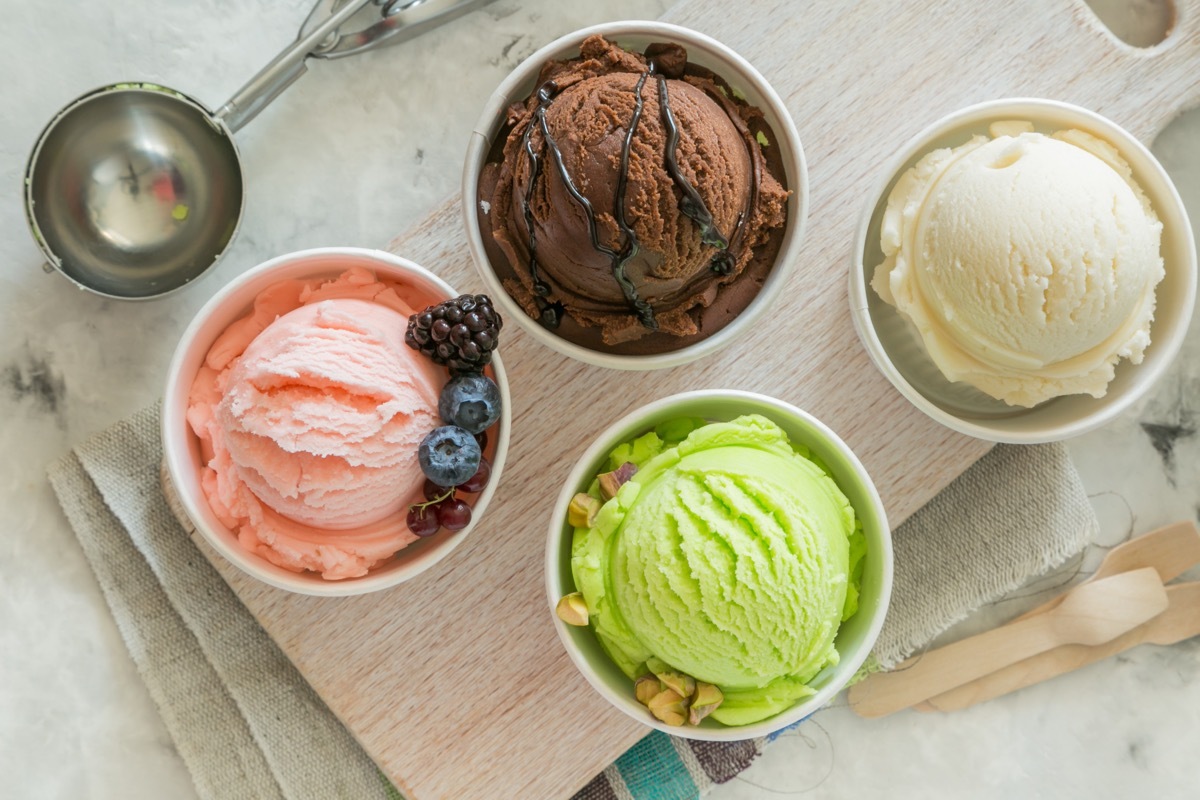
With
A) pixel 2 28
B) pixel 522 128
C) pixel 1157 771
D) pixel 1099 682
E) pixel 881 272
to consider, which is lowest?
pixel 1157 771

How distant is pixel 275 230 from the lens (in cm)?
195

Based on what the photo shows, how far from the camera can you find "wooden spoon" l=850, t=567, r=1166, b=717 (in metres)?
1.94

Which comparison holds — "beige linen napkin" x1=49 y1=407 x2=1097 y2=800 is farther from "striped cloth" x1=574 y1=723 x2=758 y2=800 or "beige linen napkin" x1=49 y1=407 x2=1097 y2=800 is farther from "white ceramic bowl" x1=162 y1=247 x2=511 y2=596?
"white ceramic bowl" x1=162 y1=247 x2=511 y2=596

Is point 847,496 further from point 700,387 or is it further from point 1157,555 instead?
point 1157,555

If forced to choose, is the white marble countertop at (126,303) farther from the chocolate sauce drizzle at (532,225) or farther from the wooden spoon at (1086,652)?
the chocolate sauce drizzle at (532,225)

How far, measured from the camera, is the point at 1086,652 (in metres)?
1.99

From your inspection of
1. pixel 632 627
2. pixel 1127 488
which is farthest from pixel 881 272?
pixel 1127 488

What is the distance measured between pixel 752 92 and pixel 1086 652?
1.37 m

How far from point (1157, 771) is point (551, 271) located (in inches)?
68.7

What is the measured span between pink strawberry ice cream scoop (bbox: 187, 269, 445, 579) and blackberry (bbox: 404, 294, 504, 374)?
0.07m

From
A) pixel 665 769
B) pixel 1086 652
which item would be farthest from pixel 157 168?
pixel 1086 652

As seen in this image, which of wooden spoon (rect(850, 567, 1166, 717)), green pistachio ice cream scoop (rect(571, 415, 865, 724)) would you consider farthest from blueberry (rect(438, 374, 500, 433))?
wooden spoon (rect(850, 567, 1166, 717))

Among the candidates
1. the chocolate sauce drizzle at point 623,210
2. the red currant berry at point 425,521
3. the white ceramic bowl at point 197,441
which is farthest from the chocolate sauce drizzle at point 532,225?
the red currant berry at point 425,521

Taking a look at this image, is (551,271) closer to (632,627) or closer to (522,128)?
(522,128)
